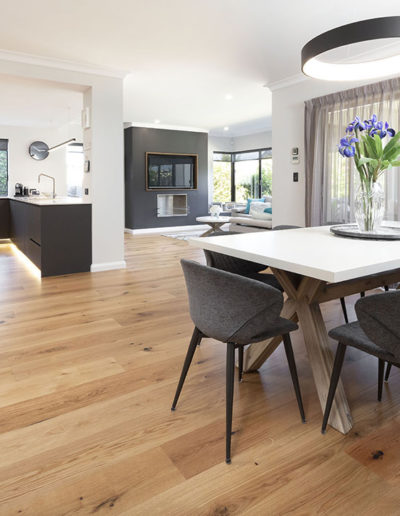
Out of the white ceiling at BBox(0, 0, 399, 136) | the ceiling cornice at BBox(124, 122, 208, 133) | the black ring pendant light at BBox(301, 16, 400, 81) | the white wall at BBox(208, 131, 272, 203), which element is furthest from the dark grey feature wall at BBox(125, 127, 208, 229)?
the black ring pendant light at BBox(301, 16, 400, 81)

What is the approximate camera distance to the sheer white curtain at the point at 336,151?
3980 mm

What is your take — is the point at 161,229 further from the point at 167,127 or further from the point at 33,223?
the point at 33,223

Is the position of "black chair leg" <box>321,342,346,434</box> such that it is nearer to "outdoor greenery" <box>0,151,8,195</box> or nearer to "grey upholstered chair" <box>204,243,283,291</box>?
"grey upholstered chair" <box>204,243,283,291</box>

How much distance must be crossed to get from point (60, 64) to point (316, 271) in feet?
13.9

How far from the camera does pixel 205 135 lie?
9562mm

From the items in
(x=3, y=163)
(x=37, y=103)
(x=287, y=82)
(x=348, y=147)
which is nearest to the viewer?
(x=348, y=147)

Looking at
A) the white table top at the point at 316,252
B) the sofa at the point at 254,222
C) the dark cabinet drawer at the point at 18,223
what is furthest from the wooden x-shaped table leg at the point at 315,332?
the dark cabinet drawer at the point at 18,223

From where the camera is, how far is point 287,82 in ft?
16.4

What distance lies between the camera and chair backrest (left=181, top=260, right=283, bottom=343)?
58.6 inches

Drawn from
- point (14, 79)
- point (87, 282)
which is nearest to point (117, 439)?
point (87, 282)

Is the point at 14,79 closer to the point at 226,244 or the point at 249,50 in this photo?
the point at 249,50

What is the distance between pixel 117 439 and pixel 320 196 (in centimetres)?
386

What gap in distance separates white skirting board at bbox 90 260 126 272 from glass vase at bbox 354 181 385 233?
3.46m

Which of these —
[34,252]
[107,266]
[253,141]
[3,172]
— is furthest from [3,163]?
[253,141]
